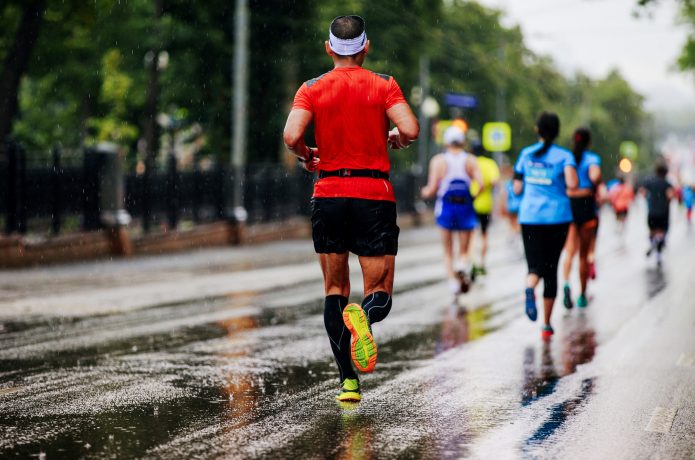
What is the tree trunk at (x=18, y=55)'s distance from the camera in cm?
Result: 2481

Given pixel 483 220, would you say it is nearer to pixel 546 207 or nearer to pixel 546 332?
pixel 546 207

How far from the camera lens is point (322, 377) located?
7371 mm

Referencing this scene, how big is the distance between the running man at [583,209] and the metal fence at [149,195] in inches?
387

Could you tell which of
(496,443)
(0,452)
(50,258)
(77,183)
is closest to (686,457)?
(496,443)

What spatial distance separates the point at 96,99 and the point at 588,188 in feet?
124

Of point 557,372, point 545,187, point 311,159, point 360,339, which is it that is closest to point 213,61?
point 545,187

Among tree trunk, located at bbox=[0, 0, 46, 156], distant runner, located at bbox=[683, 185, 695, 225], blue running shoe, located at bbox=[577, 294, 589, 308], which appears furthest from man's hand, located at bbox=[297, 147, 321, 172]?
distant runner, located at bbox=[683, 185, 695, 225]

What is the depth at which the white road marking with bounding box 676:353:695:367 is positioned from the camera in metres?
8.15

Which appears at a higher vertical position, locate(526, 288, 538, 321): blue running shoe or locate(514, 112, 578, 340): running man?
locate(514, 112, 578, 340): running man

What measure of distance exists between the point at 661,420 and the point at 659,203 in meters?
13.8

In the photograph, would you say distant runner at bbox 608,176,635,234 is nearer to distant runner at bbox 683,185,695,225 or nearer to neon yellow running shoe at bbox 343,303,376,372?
distant runner at bbox 683,185,695,225

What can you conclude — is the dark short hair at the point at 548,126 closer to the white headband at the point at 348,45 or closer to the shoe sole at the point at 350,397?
the white headband at the point at 348,45

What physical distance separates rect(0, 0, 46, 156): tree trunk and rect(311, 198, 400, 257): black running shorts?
19724 millimetres

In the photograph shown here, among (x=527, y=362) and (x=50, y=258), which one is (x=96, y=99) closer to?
(x=50, y=258)
